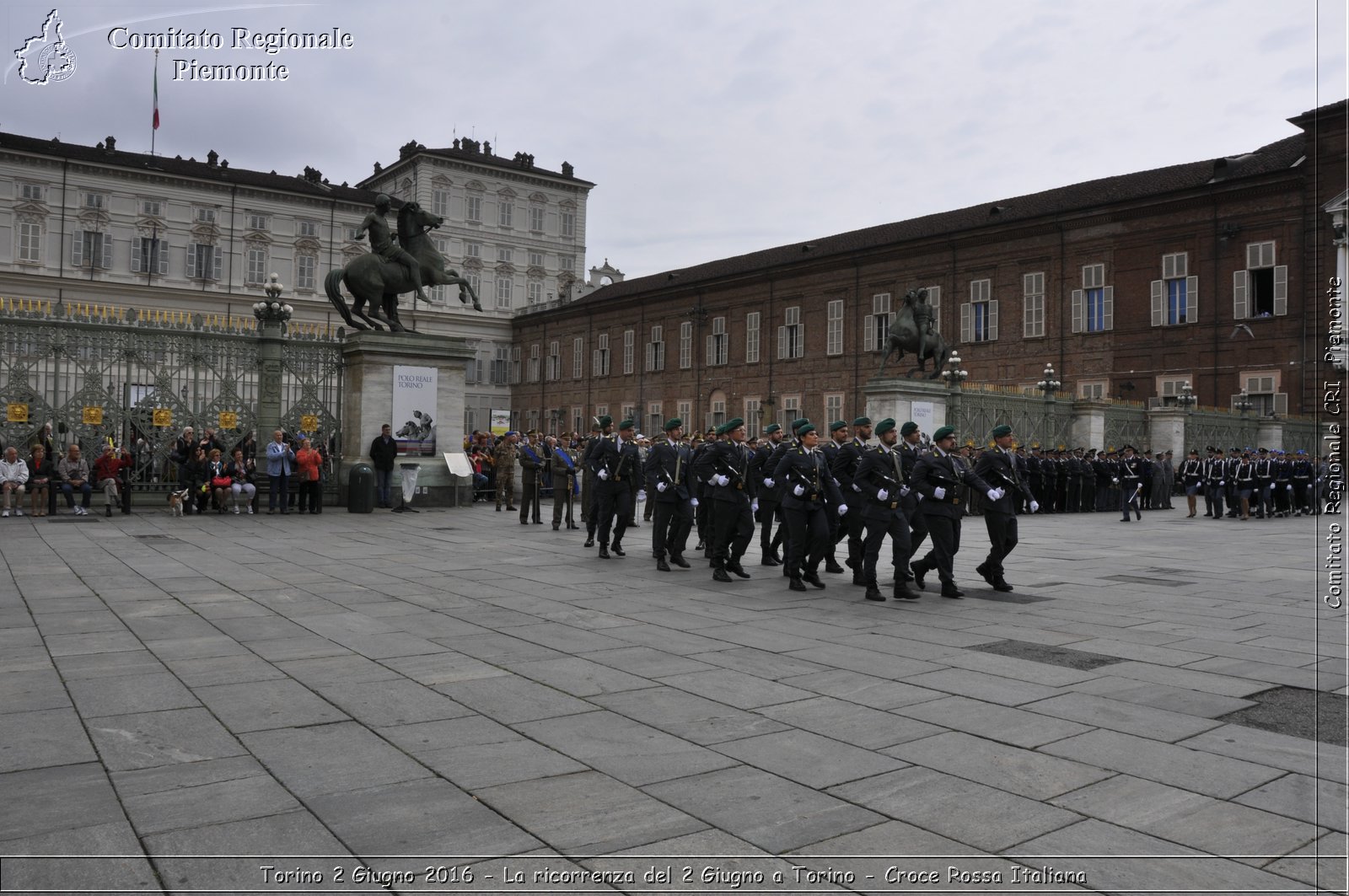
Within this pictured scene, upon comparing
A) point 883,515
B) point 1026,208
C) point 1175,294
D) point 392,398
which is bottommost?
point 883,515

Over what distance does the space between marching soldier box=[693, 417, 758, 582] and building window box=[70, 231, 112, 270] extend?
5383 cm

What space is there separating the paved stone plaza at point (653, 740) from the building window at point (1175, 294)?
2968cm

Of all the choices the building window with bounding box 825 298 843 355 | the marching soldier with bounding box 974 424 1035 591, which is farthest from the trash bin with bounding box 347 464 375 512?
the building window with bounding box 825 298 843 355

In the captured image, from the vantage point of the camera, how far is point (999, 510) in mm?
10484

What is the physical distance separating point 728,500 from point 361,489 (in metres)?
10.1

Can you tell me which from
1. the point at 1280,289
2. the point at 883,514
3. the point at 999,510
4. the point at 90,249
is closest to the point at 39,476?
the point at 883,514

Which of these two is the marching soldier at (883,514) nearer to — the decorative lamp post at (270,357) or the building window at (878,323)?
the decorative lamp post at (270,357)

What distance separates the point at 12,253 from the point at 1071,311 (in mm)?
51780

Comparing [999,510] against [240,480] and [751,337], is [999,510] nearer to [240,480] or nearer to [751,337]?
[240,480]

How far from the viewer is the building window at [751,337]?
51875mm

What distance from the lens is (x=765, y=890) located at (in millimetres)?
3301

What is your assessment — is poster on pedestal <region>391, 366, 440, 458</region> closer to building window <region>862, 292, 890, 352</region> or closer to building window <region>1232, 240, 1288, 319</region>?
building window <region>862, 292, 890, 352</region>

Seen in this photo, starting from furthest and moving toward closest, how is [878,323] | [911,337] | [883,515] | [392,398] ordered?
1. [878,323]
2. [911,337]
3. [392,398]
4. [883,515]

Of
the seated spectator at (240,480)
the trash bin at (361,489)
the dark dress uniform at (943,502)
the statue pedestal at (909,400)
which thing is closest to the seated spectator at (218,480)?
the seated spectator at (240,480)
